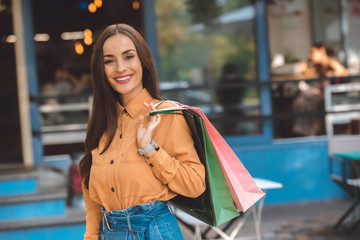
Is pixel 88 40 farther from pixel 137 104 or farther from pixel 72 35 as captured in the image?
pixel 137 104

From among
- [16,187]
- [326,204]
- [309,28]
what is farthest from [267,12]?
[16,187]

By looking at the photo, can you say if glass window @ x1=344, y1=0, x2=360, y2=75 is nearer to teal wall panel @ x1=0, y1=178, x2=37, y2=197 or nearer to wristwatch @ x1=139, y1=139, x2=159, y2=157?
teal wall panel @ x1=0, y1=178, x2=37, y2=197

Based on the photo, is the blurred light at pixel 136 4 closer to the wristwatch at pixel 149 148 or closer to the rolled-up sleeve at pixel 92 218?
A: the rolled-up sleeve at pixel 92 218

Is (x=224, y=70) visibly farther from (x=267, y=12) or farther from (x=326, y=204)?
(x=326, y=204)

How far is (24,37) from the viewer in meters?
6.94

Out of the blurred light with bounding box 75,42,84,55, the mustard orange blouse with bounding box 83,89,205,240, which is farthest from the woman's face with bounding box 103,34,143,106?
the blurred light with bounding box 75,42,84,55

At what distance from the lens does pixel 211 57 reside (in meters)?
6.94

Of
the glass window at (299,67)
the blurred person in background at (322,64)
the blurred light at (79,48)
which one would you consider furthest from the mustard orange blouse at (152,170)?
the blurred light at (79,48)

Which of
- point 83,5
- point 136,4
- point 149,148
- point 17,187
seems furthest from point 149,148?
point 83,5

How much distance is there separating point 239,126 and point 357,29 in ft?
7.59

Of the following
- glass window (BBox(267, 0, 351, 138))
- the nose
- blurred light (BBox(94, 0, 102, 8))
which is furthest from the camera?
blurred light (BBox(94, 0, 102, 8))

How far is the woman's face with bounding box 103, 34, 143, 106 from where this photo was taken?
2.10 m

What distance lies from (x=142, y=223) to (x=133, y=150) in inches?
12.1

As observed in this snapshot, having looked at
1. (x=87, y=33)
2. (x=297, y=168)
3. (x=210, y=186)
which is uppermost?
(x=87, y=33)
